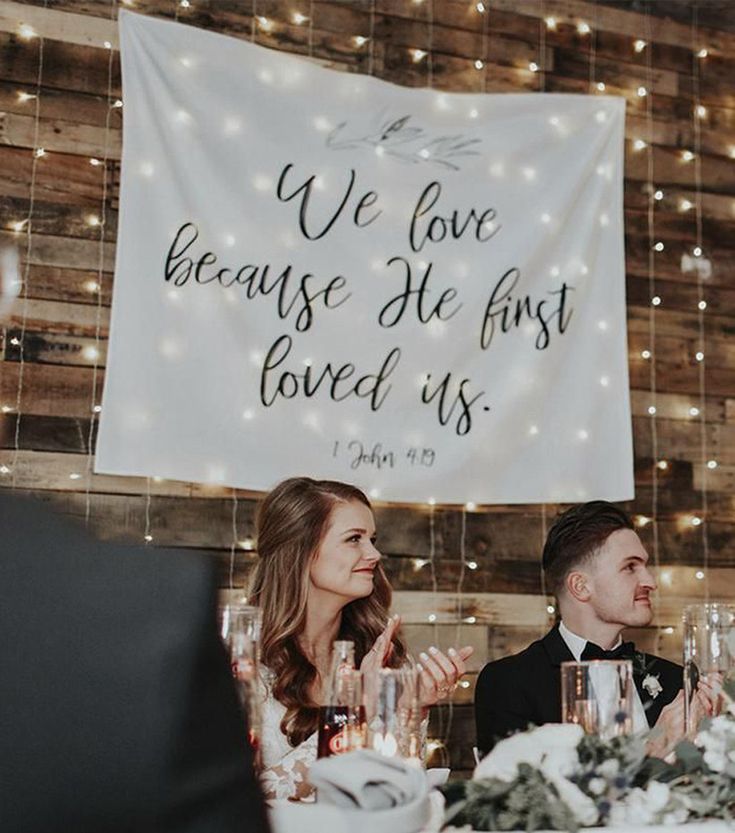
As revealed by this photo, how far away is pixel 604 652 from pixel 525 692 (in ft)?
0.75

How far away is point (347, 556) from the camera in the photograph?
9.68 ft

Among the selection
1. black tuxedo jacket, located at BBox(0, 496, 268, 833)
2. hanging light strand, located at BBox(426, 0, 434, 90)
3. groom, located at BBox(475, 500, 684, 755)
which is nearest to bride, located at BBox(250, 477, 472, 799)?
groom, located at BBox(475, 500, 684, 755)

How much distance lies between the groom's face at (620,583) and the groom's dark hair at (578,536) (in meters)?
0.03

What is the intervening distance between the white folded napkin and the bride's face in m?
1.45

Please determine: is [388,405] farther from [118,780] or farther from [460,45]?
[118,780]

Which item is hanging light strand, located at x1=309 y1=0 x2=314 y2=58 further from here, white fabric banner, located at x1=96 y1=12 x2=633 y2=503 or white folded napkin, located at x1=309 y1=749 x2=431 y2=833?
white folded napkin, located at x1=309 y1=749 x2=431 y2=833

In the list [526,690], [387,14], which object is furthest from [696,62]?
[526,690]

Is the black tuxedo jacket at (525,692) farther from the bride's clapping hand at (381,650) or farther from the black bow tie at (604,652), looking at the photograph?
the bride's clapping hand at (381,650)

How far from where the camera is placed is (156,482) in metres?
3.23

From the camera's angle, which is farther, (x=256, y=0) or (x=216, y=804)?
(x=256, y=0)

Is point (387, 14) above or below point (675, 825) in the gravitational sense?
above

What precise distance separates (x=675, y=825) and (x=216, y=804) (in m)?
1.13

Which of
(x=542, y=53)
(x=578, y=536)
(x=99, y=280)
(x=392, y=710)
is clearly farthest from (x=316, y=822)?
(x=542, y=53)

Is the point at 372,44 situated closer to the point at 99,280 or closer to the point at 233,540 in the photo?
the point at 99,280
